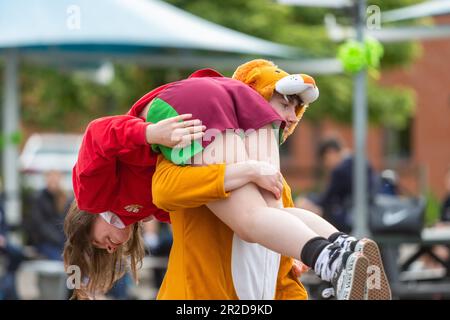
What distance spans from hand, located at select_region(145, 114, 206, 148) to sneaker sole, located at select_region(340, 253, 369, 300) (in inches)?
24.6

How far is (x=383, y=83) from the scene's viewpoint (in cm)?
2978

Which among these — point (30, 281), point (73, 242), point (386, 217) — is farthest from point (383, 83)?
point (73, 242)

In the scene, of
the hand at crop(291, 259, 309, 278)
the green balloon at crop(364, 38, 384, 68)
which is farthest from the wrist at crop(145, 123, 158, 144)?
the green balloon at crop(364, 38, 384, 68)

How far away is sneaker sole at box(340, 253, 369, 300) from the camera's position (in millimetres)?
3266

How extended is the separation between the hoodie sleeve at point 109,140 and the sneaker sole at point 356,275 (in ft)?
2.59

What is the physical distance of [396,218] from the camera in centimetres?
959

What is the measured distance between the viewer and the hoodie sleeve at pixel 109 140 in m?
3.55

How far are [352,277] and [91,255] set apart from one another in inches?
51.8

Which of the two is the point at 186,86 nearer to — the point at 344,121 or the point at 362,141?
the point at 362,141

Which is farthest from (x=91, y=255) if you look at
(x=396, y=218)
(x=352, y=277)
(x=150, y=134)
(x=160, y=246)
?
(x=160, y=246)

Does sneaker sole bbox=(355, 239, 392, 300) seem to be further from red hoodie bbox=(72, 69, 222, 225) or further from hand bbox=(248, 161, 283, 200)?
red hoodie bbox=(72, 69, 222, 225)

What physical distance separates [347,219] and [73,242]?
6.32 metres

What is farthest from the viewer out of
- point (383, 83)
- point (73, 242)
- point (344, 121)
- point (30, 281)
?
point (383, 83)

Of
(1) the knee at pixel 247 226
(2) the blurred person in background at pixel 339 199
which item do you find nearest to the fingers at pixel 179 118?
(1) the knee at pixel 247 226
